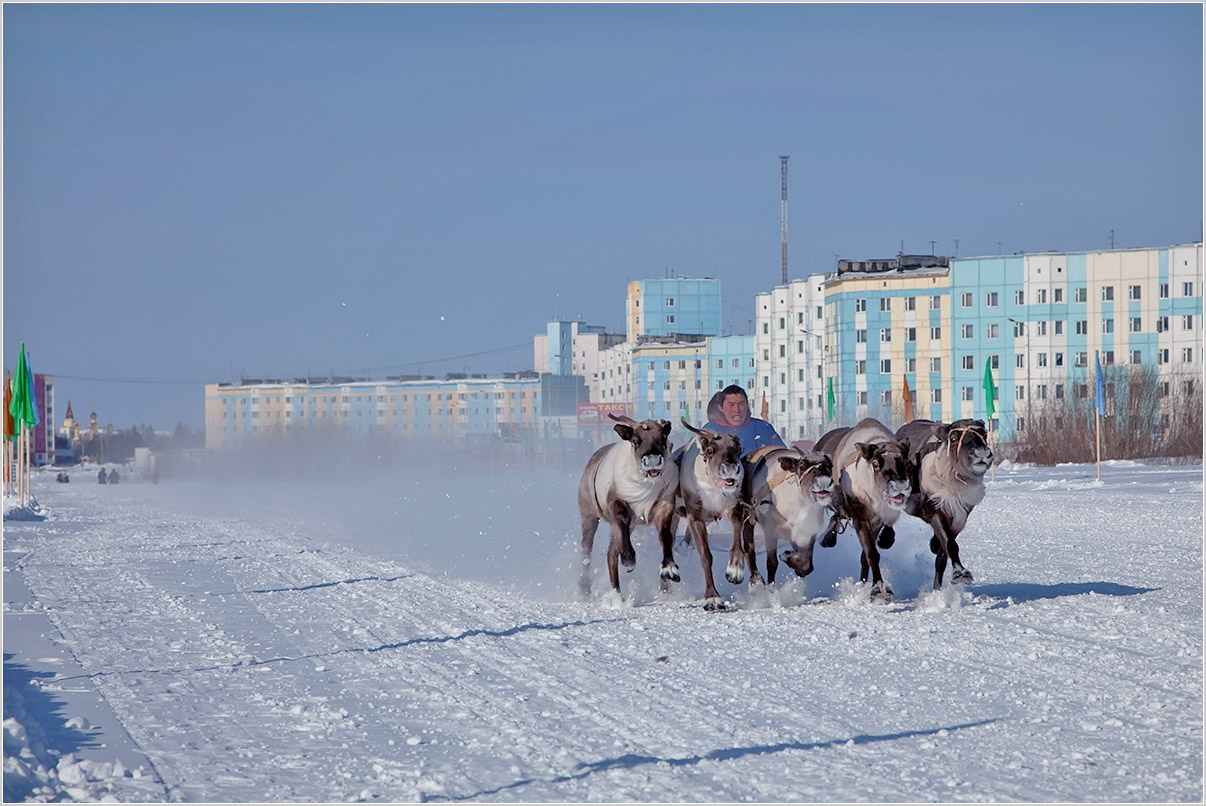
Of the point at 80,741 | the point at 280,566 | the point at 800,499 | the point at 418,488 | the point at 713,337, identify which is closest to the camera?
the point at 80,741

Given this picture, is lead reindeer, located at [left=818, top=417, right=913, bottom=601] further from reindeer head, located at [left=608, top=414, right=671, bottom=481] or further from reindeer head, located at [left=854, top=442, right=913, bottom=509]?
reindeer head, located at [left=608, top=414, right=671, bottom=481]

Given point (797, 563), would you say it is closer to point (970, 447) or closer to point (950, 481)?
point (950, 481)

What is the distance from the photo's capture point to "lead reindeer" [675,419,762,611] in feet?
37.7

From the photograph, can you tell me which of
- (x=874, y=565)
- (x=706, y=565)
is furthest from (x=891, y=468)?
(x=706, y=565)

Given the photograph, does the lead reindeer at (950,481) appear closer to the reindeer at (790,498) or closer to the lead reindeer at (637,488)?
the reindeer at (790,498)

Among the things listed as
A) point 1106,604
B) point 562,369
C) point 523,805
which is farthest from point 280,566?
point 562,369

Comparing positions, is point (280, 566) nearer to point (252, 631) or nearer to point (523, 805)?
point (252, 631)

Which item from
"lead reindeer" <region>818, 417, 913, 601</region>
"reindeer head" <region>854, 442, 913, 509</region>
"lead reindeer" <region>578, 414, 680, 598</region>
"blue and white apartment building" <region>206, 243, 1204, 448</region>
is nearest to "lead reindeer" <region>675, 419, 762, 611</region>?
"lead reindeer" <region>578, 414, 680, 598</region>

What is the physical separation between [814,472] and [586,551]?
264cm

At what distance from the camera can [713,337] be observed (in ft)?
399

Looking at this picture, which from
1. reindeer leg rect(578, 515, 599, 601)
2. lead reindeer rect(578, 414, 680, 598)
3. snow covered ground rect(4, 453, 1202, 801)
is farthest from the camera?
reindeer leg rect(578, 515, 599, 601)

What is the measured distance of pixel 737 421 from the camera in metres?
13.7

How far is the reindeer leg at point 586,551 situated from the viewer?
13227 millimetres

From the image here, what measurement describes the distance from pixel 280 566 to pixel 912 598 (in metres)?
8.47
